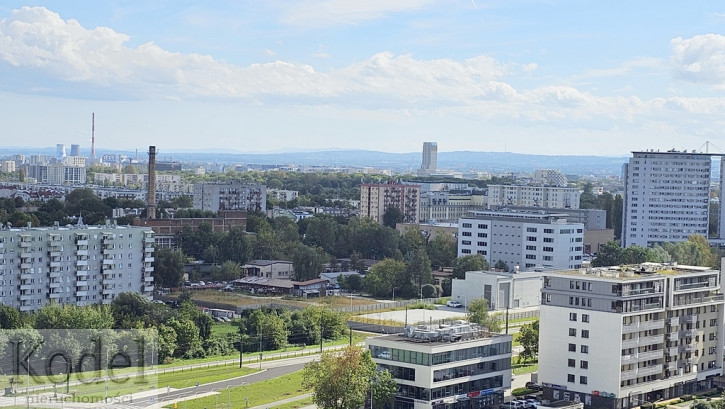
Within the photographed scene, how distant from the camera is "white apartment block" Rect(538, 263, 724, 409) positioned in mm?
25062

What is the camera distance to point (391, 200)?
76125mm

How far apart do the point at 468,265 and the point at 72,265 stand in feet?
59.3

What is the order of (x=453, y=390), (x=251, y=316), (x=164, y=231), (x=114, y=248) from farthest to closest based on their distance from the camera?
1. (x=164, y=231)
2. (x=114, y=248)
3. (x=251, y=316)
4. (x=453, y=390)

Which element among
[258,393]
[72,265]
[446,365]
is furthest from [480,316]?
[72,265]

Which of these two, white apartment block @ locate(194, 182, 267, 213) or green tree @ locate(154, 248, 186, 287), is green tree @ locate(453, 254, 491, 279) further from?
white apartment block @ locate(194, 182, 267, 213)

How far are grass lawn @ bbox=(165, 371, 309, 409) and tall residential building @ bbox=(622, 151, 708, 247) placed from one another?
1720 inches

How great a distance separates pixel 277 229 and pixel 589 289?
1427 inches

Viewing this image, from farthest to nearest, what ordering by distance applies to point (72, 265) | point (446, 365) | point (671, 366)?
point (72, 265) < point (671, 366) < point (446, 365)

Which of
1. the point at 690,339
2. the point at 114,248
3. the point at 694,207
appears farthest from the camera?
the point at 694,207

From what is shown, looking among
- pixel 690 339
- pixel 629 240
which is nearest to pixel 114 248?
pixel 690 339

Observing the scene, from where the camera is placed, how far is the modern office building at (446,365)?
24109mm

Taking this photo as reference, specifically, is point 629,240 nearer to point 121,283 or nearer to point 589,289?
point 121,283

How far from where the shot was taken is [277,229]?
60.2 meters

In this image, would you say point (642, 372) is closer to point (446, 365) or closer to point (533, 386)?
point (533, 386)
